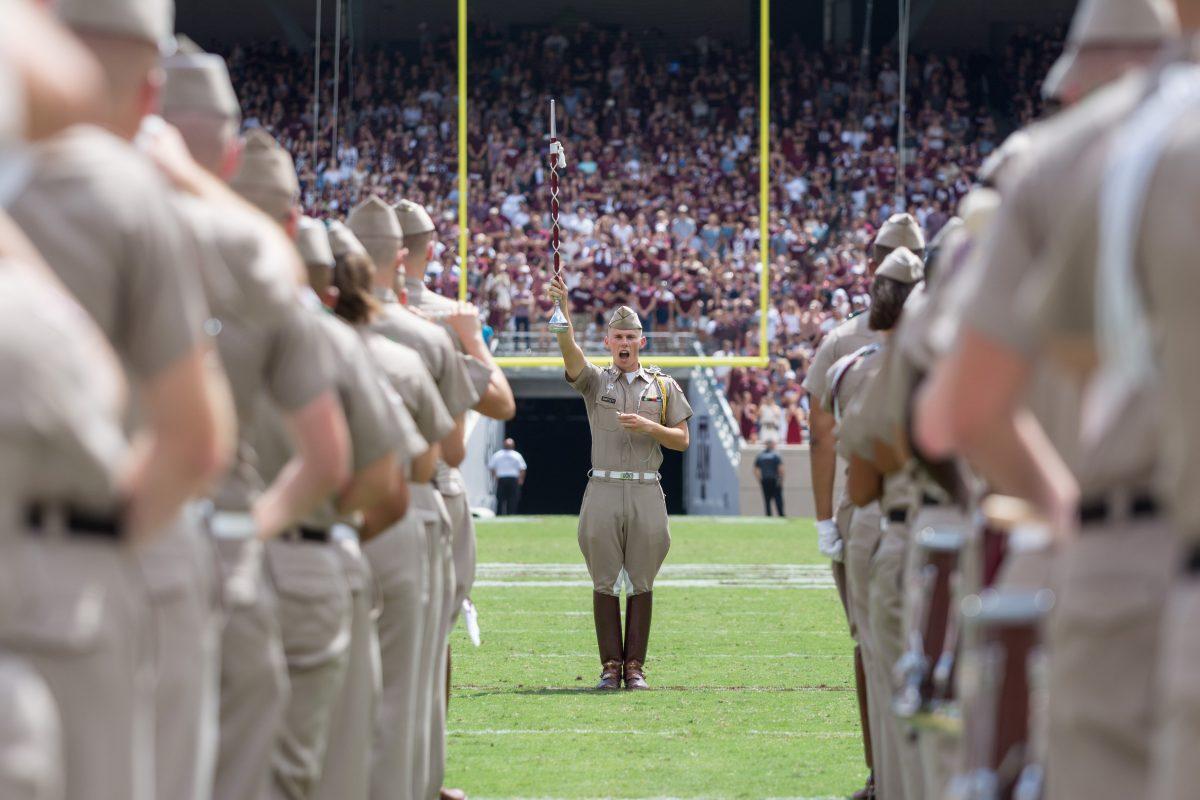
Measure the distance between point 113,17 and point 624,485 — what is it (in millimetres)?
7716

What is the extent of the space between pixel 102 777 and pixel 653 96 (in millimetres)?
33425

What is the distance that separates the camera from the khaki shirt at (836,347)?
24.9ft

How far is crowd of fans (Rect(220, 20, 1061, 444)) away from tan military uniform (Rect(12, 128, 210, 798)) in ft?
78.6

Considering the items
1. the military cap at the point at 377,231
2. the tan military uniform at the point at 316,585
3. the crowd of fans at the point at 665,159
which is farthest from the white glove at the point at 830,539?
the crowd of fans at the point at 665,159

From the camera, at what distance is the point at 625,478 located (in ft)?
35.2

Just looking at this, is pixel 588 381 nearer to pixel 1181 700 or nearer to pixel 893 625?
pixel 893 625

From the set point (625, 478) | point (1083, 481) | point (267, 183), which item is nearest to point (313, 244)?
point (267, 183)

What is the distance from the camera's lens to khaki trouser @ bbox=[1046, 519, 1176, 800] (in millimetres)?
2721

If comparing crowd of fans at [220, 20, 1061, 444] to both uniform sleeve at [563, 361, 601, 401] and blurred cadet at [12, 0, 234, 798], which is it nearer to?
uniform sleeve at [563, 361, 601, 401]

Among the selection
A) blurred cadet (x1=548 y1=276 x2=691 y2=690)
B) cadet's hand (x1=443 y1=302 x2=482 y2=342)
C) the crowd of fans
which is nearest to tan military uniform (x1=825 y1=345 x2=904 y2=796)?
cadet's hand (x1=443 y1=302 x2=482 y2=342)

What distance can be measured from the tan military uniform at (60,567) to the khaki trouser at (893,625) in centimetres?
318

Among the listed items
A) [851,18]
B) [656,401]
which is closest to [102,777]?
[656,401]

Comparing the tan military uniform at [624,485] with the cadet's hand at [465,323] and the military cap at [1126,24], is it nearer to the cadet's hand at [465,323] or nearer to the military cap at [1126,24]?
the cadet's hand at [465,323]

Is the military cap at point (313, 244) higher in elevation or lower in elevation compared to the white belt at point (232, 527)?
higher
